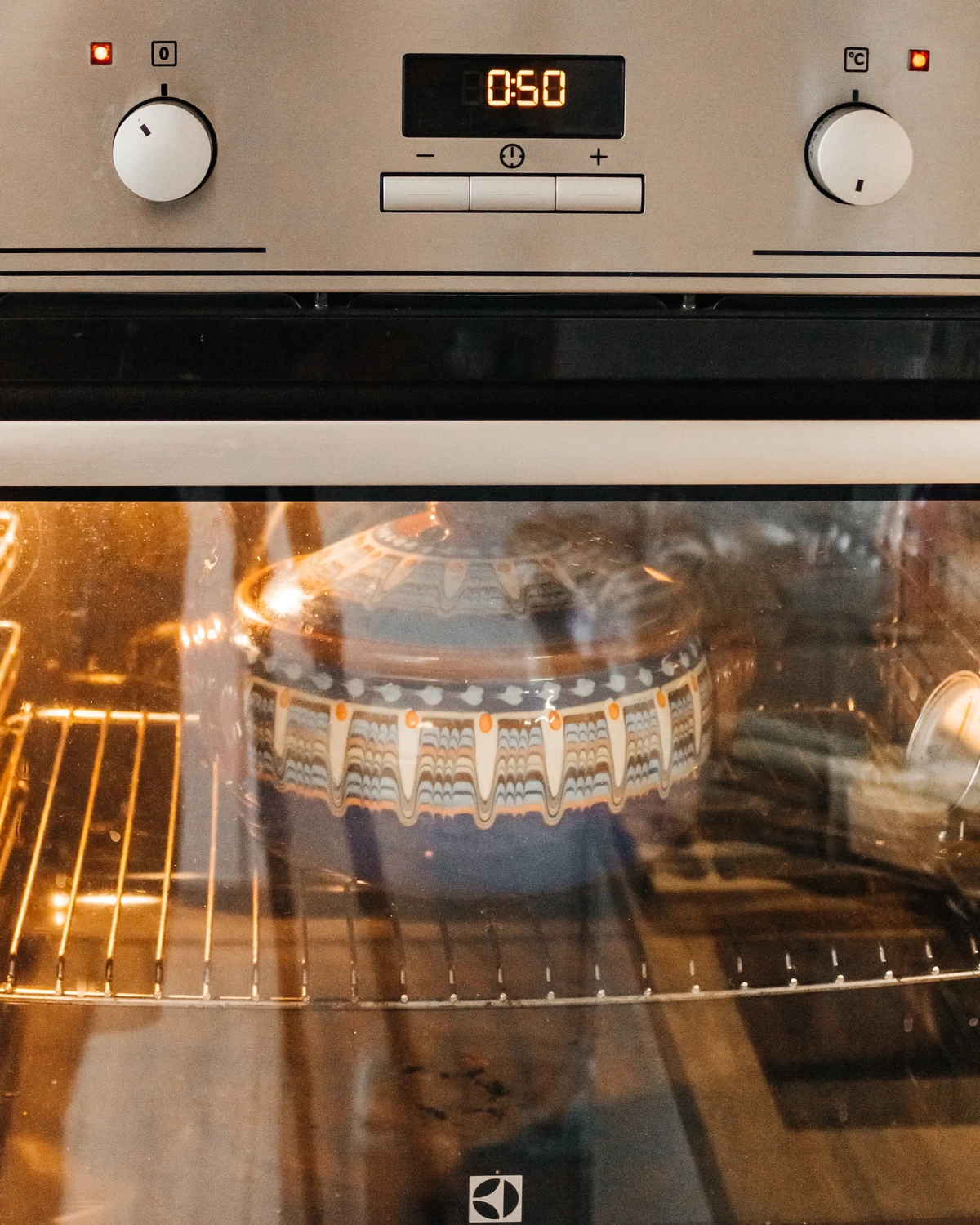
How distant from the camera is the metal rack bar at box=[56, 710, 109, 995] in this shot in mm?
600

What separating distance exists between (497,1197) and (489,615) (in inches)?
13.3

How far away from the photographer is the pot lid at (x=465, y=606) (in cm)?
57

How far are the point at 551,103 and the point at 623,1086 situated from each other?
52 centimetres

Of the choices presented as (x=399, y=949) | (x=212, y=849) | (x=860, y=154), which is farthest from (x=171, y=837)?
(x=860, y=154)

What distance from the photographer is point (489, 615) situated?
0.59 metres

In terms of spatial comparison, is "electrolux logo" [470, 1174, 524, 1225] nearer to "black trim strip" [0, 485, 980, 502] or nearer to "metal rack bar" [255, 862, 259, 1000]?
"metal rack bar" [255, 862, 259, 1000]

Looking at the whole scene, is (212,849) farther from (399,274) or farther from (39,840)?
(399,274)

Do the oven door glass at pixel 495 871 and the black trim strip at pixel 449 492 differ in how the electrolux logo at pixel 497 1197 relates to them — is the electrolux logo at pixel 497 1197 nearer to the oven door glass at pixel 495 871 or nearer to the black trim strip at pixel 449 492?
the oven door glass at pixel 495 871

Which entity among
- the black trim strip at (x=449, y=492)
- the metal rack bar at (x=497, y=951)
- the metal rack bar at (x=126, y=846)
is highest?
the black trim strip at (x=449, y=492)

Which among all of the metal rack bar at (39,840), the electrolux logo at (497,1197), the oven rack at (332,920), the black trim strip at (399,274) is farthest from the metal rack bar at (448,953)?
the black trim strip at (399,274)

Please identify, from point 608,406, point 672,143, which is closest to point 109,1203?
point 608,406

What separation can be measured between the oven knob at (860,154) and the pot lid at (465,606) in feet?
0.62

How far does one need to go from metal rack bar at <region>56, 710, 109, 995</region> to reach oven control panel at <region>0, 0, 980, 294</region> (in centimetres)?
23

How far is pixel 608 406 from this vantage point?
525 mm
